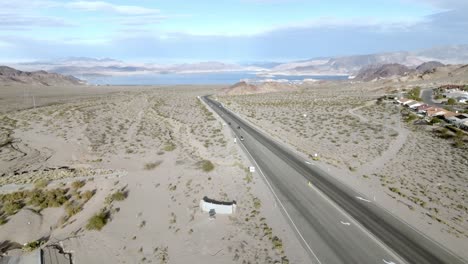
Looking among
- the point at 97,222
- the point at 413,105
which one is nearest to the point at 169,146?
the point at 97,222

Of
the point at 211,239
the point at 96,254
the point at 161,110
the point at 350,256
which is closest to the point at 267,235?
the point at 211,239

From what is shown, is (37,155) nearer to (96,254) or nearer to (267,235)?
(96,254)

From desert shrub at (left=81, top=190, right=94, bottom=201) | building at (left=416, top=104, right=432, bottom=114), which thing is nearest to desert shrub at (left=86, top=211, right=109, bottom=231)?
desert shrub at (left=81, top=190, right=94, bottom=201)

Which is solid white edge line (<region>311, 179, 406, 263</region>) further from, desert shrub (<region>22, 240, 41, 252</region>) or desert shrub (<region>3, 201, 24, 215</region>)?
desert shrub (<region>3, 201, 24, 215</region>)

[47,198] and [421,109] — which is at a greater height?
[421,109]

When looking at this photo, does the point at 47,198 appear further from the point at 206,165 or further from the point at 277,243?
the point at 277,243
